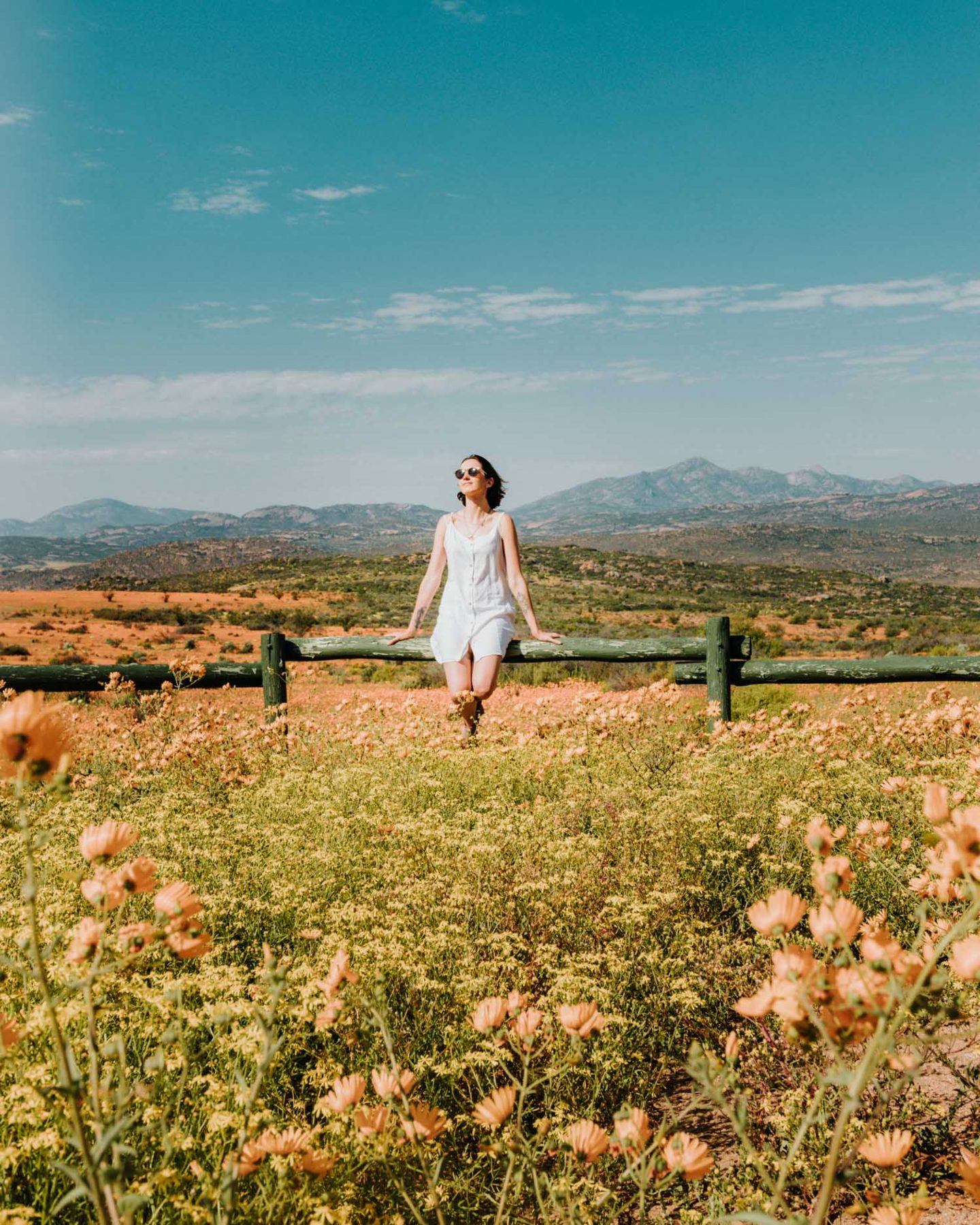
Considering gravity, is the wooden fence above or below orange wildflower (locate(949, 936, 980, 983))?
below

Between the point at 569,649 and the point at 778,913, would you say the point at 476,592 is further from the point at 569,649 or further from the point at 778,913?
the point at 778,913

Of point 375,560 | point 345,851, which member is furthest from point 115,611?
point 345,851

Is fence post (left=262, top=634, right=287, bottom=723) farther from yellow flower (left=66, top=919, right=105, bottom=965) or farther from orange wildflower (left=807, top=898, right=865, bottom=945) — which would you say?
orange wildflower (left=807, top=898, right=865, bottom=945)

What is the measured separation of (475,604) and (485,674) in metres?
0.50

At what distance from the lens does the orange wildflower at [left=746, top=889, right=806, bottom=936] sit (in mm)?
1150

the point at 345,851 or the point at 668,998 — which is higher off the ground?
the point at 345,851

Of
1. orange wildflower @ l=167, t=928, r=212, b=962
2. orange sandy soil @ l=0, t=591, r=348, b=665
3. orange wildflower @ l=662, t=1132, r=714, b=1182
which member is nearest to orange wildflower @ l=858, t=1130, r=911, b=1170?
orange wildflower @ l=662, t=1132, r=714, b=1182

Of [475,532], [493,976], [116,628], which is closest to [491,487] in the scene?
[475,532]

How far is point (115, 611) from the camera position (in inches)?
1569

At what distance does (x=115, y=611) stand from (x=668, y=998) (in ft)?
134

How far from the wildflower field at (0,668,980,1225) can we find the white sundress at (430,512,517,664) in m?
1.03

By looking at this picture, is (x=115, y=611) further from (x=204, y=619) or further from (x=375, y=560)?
(x=375, y=560)

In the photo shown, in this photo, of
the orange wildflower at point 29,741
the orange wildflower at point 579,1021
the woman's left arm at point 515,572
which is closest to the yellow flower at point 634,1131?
the orange wildflower at point 579,1021

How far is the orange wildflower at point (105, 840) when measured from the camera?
49.3 inches
